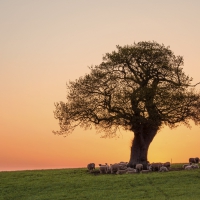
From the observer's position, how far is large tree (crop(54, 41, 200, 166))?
52344mm

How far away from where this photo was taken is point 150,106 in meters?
51.5

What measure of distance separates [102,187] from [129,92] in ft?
52.3

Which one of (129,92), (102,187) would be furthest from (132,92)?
(102,187)

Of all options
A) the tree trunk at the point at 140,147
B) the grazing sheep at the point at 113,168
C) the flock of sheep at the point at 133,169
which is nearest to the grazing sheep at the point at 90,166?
the flock of sheep at the point at 133,169

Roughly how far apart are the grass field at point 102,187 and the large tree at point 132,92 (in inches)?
313

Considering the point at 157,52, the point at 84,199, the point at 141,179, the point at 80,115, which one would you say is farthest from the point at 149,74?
the point at 84,199

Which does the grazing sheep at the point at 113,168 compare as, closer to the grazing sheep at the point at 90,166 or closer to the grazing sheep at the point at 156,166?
the grazing sheep at the point at 156,166

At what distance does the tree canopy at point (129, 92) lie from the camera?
52281mm

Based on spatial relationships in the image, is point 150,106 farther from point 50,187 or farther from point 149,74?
point 50,187

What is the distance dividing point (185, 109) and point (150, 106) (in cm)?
385

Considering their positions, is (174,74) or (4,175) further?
(174,74)

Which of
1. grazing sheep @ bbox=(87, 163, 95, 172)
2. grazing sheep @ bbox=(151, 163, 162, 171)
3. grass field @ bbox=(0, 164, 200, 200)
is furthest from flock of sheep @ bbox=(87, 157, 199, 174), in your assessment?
grass field @ bbox=(0, 164, 200, 200)

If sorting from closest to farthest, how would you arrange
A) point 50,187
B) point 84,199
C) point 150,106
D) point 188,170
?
point 84,199, point 50,187, point 188,170, point 150,106

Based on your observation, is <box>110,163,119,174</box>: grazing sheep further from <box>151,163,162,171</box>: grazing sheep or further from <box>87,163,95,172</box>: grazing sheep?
<box>87,163,95,172</box>: grazing sheep
